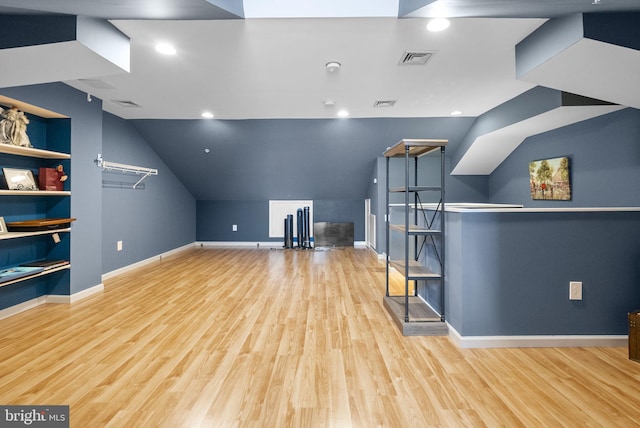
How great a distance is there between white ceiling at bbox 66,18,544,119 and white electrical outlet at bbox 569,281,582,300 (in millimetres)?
1704

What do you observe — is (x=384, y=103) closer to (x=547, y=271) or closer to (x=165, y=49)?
(x=165, y=49)

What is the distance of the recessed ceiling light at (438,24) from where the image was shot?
2074 millimetres

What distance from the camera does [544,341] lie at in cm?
228

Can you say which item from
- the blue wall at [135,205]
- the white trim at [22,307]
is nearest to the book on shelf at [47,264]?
A: the white trim at [22,307]

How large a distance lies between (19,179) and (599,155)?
17.9ft

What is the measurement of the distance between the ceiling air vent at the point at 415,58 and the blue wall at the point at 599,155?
2.00 meters

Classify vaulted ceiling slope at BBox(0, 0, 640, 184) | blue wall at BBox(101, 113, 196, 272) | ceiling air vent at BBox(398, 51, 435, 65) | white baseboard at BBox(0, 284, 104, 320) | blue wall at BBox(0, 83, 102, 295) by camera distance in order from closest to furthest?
vaulted ceiling slope at BBox(0, 0, 640, 184), ceiling air vent at BBox(398, 51, 435, 65), white baseboard at BBox(0, 284, 104, 320), blue wall at BBox(0, 83, 102, 295), blue wall at BBox(101, 113, 196, 272)

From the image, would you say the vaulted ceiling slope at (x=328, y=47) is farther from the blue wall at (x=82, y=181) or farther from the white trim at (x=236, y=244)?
the white trim at (x=236, y=244)

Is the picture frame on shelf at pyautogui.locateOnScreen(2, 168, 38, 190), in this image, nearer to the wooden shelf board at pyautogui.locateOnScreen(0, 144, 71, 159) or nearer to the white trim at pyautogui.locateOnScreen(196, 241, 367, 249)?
the wooden shelf board at pyautogui.locateOnScreen(0, 144, 71, 159)

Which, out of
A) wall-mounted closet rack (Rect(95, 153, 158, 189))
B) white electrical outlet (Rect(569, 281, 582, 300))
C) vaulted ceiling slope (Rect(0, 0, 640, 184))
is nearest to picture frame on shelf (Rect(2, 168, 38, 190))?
wall-mounted closet rack (Rect(95, 153, 158, 189))

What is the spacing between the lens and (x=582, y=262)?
226 centimetres

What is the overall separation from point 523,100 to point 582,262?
6.99 feet

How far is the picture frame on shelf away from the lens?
9.21ft

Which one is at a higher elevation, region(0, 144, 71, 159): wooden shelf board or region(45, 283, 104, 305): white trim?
region(0, 144, 71, 159): wooden shelf board
